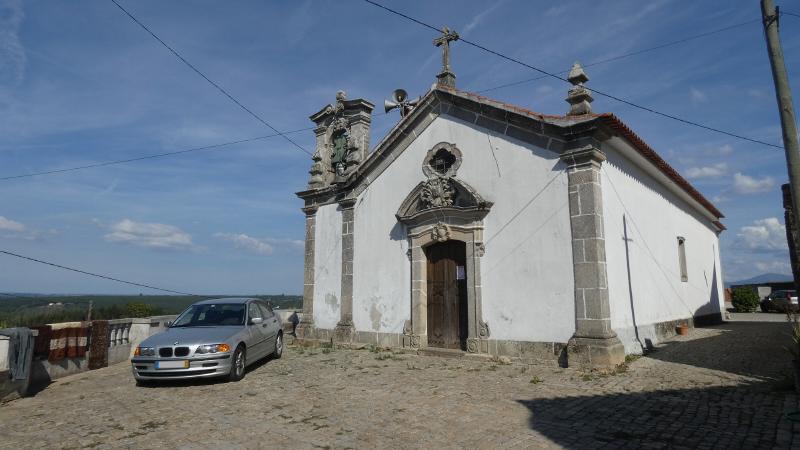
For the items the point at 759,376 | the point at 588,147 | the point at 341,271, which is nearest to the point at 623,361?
the point at 759,376

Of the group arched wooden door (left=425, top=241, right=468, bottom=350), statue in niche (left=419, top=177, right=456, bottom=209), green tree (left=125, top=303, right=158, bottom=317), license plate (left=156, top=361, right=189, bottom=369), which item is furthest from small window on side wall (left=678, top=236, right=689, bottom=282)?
green tree (left=125, top=303, right=158, bottom=317)

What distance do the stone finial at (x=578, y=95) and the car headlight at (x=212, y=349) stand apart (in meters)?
7.93

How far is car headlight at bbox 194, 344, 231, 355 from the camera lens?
7457mm

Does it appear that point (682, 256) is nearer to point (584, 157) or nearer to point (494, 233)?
point (584, 157)

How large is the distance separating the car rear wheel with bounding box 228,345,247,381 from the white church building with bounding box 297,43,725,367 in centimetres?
418

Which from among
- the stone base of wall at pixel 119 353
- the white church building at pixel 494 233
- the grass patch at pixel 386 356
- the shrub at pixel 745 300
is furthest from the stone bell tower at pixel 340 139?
the shrub at pixel 745 300

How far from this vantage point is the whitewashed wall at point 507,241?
353 inches

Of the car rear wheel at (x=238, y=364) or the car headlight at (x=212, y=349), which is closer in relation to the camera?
the car headlight at (x=212, y=349)

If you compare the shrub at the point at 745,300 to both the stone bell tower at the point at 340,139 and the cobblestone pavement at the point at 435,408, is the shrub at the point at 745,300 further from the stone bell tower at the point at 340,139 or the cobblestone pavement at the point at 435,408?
the stone bell tower at the point at 340,139

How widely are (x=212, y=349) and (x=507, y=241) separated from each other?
605cm

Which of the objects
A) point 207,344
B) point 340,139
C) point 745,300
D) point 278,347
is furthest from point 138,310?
point 745,300

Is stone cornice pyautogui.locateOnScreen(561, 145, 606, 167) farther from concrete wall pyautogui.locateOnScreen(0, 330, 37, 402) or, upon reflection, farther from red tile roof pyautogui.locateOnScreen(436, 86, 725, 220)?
concrete wall pyautogui.locateOnScreen(0, 330, 37, 402)

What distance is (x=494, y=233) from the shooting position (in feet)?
32.6

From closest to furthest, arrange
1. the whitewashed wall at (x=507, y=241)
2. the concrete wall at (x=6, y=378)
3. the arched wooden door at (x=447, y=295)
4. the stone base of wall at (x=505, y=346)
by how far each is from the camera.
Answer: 1. the concrete wall at (x=6, y=378)
2. the stone base of wall at (x=505, y=346)
3. the whitewashed wall at (x=507, y=241)
4. the arched wooden door at (x=447, y=295)
